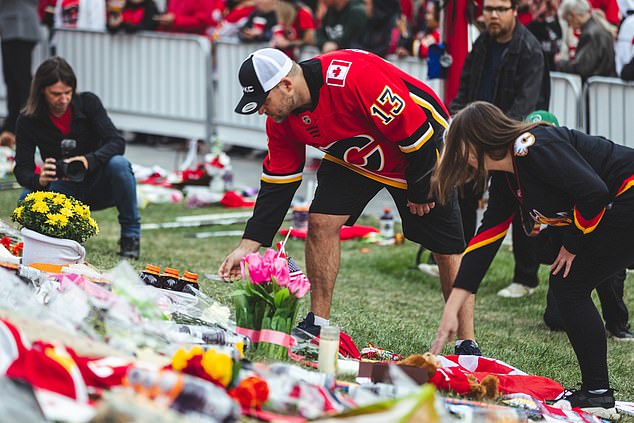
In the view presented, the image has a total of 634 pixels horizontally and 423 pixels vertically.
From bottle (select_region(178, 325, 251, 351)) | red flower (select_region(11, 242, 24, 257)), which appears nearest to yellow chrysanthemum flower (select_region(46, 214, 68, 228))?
red flower (select_region(11, 242, 24, 257))

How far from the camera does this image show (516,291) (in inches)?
320

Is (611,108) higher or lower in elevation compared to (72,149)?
higher

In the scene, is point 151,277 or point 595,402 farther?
point 151,277

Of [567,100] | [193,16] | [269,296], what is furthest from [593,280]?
[193,16]

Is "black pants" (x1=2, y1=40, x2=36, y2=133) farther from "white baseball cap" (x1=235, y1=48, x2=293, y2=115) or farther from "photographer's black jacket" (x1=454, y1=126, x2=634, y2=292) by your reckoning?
"photographer's black jacket" (x1=454, y1=126, x2=634, y2=292)

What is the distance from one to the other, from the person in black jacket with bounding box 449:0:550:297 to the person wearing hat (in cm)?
193

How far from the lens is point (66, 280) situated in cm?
484

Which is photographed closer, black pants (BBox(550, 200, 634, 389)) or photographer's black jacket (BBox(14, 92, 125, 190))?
black pants (BBox(550, 200, 634, 389))

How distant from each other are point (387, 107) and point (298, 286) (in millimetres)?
1130

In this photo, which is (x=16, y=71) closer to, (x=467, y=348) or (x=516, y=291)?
(x=516, y=291)

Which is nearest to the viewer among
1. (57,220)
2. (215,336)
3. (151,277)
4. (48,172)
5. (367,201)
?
(215,336)

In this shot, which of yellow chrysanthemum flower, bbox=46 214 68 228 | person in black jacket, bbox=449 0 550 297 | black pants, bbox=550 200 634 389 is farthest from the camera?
person in black jacket, bbox=449 0 550 297

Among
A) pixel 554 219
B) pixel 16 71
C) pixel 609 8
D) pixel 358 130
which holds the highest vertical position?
pixel 609 8

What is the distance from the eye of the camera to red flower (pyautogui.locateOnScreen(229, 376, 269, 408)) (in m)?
3.77
